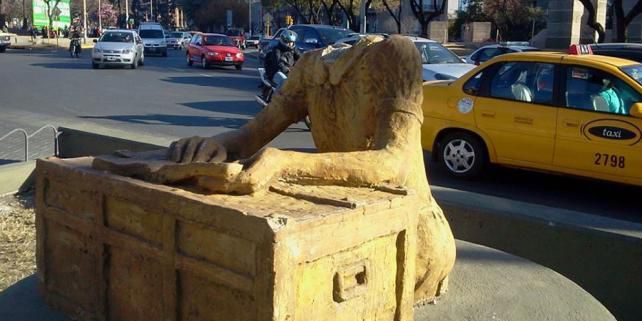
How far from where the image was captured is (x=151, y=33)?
40.0 meters

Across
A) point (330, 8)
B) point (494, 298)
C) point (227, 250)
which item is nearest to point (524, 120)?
point (494, 298)

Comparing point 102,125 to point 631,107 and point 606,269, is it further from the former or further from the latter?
point 606,269

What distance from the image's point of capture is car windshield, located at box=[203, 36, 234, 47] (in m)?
30.1

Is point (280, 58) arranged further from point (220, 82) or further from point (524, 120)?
point (220, 82)

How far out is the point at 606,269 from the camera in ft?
14.3

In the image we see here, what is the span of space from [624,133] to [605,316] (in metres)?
4.50

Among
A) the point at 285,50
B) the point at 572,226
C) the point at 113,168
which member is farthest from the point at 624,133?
the point at 285,50

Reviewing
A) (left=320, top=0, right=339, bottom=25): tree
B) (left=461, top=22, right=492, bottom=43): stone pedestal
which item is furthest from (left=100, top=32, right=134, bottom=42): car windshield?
(left=461, top=22, right=492, bottom=43): stone pedestal

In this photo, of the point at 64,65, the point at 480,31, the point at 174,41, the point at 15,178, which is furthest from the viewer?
the point at 174,41

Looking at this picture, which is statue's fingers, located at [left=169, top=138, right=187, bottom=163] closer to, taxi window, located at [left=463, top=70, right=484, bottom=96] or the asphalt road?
the asphalt road

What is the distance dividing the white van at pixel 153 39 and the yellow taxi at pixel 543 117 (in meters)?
31.6

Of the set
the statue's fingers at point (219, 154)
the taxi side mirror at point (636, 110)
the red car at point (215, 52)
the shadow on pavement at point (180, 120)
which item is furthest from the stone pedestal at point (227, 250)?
the red car at point (215, 52)

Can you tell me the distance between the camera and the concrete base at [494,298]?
344cm

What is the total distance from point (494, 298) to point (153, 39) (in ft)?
123
